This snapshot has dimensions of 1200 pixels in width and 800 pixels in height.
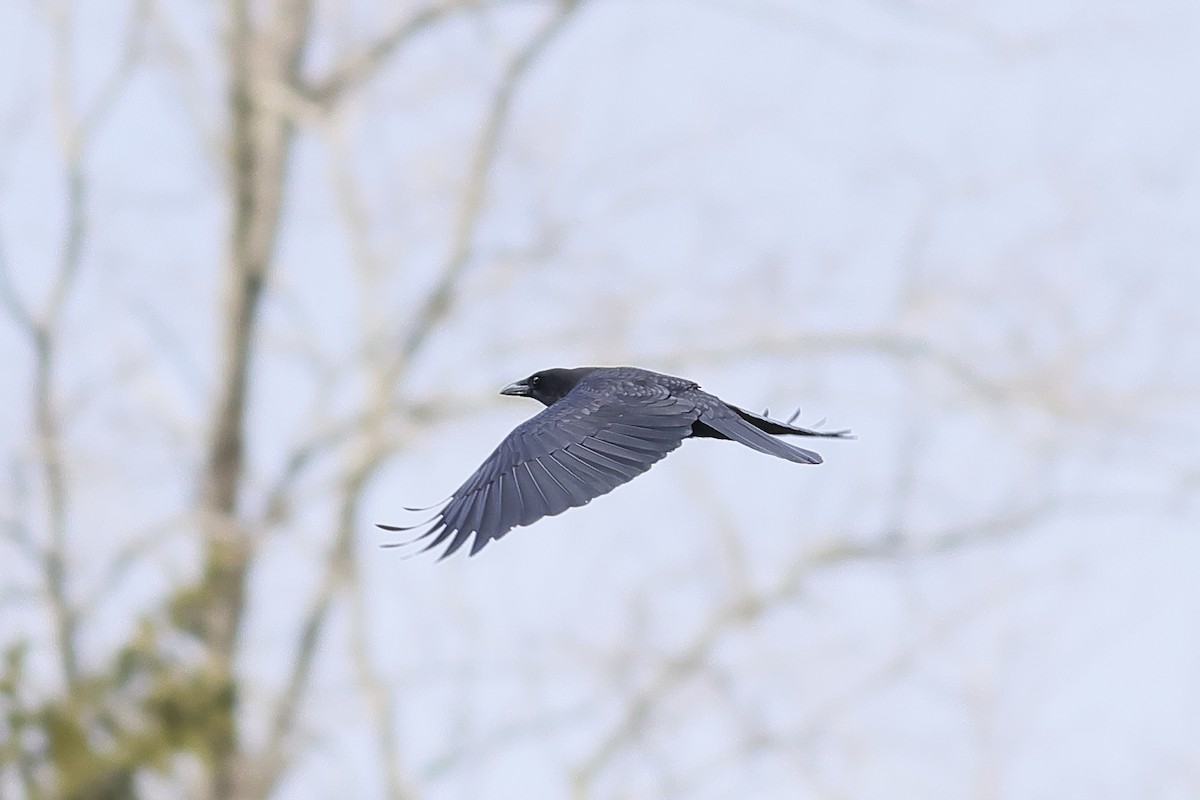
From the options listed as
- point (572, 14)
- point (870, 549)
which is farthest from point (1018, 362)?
point (572, 14)

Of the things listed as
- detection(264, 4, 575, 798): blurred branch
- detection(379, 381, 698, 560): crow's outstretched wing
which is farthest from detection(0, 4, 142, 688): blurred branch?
detection(379, 381, 698, 560): crow's outstretched wing

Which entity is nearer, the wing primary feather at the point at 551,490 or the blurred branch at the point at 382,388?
the wing primary feather at the point at 551,490

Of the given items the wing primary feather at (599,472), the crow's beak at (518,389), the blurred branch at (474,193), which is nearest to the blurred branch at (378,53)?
the blurred branch at (474,193)

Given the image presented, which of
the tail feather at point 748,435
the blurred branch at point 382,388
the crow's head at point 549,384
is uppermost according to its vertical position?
the blurred branch at point 382,388

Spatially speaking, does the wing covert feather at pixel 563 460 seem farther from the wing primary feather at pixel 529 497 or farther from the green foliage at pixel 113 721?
the green foliage at pixel 113 721

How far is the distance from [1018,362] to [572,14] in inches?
179

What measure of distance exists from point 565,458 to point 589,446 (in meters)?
0.11

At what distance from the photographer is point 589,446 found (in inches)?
181

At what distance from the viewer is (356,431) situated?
13.6 m

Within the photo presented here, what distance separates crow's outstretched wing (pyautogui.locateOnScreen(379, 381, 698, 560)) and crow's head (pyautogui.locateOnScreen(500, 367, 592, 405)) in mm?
654

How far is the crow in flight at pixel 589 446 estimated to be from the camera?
419 cm

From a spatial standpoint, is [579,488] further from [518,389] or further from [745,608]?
[745,608]

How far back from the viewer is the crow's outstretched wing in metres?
4.16

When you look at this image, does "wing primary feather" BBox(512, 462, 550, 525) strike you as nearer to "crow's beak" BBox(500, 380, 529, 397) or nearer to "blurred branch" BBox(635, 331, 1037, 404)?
"crow's beak" BBox(500, 380, 529, 397)
